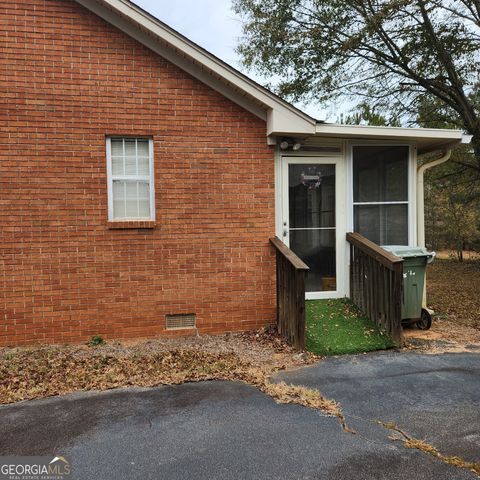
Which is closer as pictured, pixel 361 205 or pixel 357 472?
pixel 357 472

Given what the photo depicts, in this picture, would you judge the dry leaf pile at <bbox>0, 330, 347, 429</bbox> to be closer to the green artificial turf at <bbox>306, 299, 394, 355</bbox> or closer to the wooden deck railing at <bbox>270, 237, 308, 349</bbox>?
the wooden deck railing at <bbox>270, 237, 308, 349</bbox>

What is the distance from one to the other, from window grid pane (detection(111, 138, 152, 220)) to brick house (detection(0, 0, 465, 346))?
20 millimetres

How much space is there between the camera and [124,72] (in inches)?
242

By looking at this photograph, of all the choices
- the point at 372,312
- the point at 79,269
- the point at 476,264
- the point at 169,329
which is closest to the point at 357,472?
the point at 372,312

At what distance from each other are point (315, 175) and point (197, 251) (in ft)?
7.68

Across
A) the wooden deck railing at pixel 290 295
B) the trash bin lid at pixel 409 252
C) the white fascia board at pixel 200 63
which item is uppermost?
the white fascia board at pixel 200 63

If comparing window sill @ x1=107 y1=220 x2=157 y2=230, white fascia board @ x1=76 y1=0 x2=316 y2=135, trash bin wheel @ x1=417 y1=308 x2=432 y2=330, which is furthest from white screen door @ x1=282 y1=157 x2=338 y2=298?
window sill @ x1=107 y1=220 x2=157 y2=230

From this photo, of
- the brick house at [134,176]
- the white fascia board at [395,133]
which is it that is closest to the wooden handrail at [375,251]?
the brick house at [134,176]

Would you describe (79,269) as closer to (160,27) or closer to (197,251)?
(197,251)

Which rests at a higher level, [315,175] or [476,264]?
[315,175]

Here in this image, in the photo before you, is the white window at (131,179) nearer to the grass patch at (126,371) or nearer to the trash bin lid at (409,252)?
the grass patch at (126,371)

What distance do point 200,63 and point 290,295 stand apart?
3555 millimetres

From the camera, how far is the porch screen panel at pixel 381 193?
711 centimetres

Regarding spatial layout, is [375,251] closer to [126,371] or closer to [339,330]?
[339,330]
